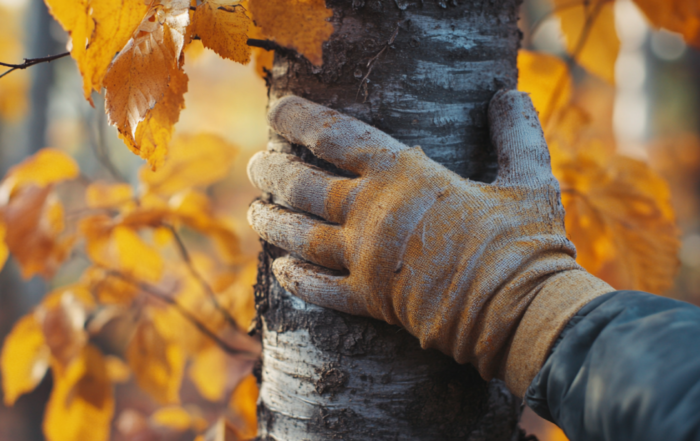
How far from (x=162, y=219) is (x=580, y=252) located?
4.27 ft

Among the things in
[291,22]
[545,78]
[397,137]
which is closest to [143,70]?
[291,22]

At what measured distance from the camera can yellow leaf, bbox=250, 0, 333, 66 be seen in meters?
0.55

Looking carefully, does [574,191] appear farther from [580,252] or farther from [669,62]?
[669,62]

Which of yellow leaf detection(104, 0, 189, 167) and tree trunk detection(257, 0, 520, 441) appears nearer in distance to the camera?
yellow leaf detection(104, 0, 189, 167)

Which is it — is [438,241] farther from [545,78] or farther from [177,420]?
[177,420]

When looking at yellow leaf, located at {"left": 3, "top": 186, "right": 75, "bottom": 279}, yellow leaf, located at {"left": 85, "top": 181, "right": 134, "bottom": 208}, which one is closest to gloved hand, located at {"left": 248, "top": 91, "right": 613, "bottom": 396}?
yellow leaf, located at {"left": 3, "top": 186, "right": 75, "bottom": 279}

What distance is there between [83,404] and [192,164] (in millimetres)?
852

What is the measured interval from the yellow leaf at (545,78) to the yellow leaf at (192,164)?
0.97 meters

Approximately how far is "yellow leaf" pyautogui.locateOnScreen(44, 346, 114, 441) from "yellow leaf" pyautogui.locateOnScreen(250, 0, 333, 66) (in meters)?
1.26

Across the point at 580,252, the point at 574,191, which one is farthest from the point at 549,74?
the point at 580,252

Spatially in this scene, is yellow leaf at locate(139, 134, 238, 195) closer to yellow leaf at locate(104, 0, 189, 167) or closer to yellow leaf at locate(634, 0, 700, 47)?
yellow leaf at locate(104, 0, 189, 167)

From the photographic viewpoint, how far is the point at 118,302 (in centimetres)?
144

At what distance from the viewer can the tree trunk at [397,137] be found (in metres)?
0.77

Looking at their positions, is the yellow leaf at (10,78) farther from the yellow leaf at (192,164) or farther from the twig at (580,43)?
the twig at (580,43)
